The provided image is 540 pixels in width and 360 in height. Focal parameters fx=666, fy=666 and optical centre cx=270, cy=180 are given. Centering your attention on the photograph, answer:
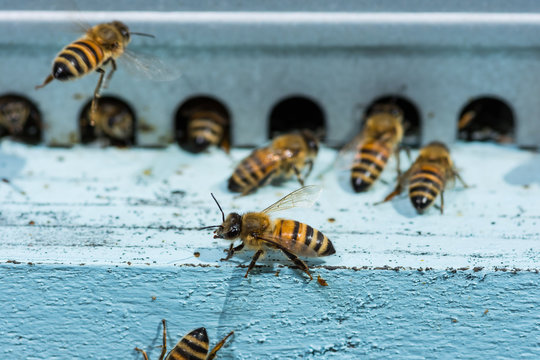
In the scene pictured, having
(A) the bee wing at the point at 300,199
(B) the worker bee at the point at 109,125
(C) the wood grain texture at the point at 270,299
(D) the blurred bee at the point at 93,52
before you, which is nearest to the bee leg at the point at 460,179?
(C) the wood grain texture at the point at 270,299

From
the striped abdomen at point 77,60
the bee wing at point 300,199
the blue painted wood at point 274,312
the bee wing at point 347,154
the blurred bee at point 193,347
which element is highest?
the striped abdomen at point 77,60

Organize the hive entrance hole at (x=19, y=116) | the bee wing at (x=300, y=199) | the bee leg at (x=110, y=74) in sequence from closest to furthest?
the bee wing at (x=300, y=199) → the bee leg at (x=110, y=74) → the hive entrance hole at (x=19, y=116)

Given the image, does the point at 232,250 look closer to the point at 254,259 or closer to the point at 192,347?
the point at 254,259

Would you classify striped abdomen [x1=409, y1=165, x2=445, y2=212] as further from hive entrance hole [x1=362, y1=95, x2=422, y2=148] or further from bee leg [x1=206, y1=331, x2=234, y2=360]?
bee leg [x1=206, y1=331, x2=234, y2=360]

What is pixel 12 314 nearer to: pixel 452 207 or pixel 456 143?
pixel 452 207

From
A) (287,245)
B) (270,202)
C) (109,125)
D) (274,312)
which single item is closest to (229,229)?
(287,245)

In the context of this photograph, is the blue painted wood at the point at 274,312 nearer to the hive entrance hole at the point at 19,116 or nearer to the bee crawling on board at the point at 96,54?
the bee crawling on board at the point at 96,54
